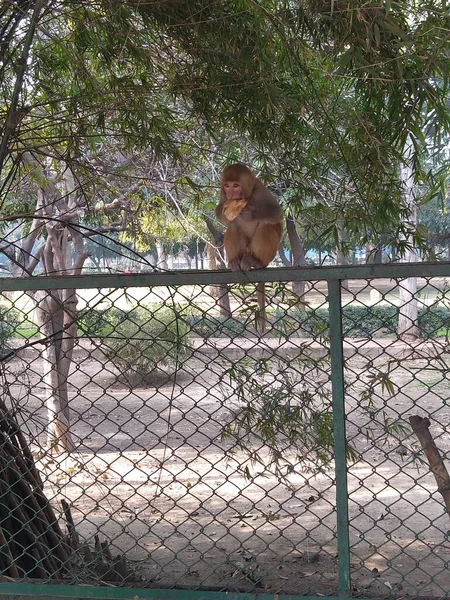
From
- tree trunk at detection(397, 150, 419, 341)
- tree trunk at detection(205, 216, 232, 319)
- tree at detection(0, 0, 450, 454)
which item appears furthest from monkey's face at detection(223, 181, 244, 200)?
tree trunk at detection(397, 150, 419, 341)

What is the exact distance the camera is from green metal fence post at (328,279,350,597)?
2.29 meters

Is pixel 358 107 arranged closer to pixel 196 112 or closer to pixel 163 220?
pixel 196 112

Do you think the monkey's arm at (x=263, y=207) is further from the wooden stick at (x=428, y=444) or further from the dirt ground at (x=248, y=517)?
the wooden stick at (x=428, y=444)

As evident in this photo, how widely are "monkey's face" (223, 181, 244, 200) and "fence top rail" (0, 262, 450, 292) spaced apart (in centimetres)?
157

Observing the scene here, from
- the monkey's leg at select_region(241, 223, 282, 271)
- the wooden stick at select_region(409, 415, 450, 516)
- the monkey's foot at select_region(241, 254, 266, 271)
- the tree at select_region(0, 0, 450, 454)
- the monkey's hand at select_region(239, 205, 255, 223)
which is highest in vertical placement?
the tree at select_region(0, 0, 450, 454)

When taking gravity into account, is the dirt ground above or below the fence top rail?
below

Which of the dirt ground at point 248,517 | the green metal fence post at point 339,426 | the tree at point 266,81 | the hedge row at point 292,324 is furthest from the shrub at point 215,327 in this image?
the tree at point 266,81

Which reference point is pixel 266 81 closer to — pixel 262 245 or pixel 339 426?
pixel 262 245

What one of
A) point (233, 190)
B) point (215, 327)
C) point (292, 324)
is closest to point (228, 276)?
point (215, 327)

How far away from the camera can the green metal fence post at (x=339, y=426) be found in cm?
229

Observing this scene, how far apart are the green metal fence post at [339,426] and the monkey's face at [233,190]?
1623 millimetres

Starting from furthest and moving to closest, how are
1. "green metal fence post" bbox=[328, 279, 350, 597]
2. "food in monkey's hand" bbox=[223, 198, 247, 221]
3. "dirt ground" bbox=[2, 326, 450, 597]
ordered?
"food in monkey's hand" bbox=[223, 198, 247, 221] → "dirt ground" bbox=[2, 326, 450, 597] → "green metal fence post" bbox=[328, 279, 350, 597]

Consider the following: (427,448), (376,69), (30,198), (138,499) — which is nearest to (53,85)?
(376,69)

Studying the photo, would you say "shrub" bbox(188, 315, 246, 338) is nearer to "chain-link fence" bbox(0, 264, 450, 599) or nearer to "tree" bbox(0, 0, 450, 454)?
"chain-link fence" bbox(0, 264, 450, 599)
